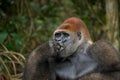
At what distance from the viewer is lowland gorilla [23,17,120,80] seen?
17.2 ft

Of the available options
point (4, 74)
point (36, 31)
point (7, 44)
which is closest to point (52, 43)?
point (4, 74)

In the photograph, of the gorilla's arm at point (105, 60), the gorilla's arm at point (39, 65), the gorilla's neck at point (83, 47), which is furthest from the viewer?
the gorilla's arm at point (39, 65)

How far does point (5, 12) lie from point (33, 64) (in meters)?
2.45

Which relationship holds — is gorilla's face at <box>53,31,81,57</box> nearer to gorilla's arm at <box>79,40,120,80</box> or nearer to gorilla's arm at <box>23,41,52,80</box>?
gorilla's arm at <box>79,40,120,80</box>

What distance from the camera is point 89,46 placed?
17.8ft

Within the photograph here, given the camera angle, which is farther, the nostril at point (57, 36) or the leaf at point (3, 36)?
the leaf at point (3, 36)

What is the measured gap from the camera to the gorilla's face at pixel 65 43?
5164 mm

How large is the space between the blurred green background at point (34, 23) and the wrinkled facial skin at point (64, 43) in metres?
0.87

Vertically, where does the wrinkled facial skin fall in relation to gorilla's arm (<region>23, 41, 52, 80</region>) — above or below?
above

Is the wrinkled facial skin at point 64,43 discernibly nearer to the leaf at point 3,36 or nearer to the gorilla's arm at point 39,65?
the gorilla's arm at point 39,65

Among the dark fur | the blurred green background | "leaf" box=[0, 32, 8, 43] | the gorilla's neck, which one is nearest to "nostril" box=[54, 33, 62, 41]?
the dark fur

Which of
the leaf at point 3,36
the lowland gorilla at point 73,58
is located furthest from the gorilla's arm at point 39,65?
the leaf at point 3,36

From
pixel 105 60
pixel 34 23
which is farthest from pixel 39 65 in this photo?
pixel 34 23

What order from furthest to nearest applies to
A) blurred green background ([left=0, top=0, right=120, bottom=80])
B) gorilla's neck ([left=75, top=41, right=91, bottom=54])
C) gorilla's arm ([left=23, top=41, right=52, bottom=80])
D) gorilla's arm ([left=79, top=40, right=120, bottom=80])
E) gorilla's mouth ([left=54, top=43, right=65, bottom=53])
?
blurred green background ([left=0, top=0, right=120, bottom=80]), gorilla's arm ([left=23, top=41, right=52, bottom=80]), gorilla's neck ([left=75, top=41, right=91, bottom=54]), gorilla's arm ([left=79, top=40, right=120, bottom=80]), gorilla's mouth ([left=54, top=43, right=65, bottom=53])
